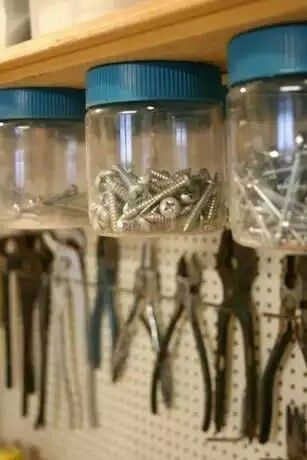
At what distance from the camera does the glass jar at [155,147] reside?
73cm

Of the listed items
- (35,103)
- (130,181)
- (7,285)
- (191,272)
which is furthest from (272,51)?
(7,285)

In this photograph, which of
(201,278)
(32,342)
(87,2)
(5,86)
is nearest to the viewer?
(87,2)

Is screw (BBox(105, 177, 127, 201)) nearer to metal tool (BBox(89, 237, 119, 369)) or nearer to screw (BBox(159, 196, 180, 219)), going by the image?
screw (BBox(159, 196, 180, 219))

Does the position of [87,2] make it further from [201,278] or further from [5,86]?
[201,278]

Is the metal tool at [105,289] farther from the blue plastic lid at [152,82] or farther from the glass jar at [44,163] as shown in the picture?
the blue plastic lid at [152,82]

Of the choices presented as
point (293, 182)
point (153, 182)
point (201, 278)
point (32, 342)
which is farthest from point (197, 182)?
point (32, 342)

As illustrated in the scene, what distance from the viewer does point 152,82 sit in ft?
2.40

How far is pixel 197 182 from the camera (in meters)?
0.76

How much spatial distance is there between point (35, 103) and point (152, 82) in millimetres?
193

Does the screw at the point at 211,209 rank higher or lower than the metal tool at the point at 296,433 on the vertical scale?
higher

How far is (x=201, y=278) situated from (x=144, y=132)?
0.29 metres

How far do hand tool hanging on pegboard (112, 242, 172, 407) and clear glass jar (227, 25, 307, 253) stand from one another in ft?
1.30

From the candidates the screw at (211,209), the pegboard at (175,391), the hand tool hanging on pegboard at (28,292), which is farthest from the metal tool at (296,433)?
the hand tool hanging on pegboard at (28,292)

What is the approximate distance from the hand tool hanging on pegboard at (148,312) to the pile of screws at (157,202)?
330 mm
